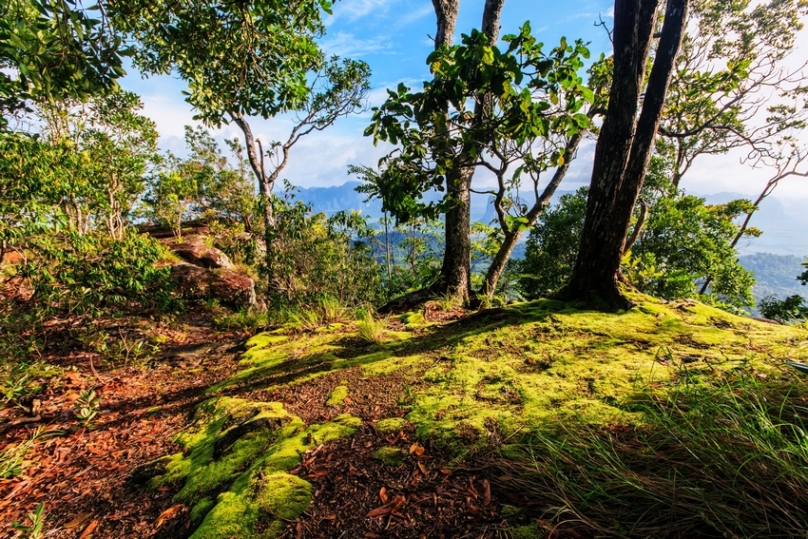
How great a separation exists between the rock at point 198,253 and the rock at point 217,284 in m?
1.08

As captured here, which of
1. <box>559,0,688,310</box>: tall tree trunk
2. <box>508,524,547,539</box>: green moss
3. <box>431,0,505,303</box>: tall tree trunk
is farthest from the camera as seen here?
<box>431,0,505,303</box>: tall tree trunk

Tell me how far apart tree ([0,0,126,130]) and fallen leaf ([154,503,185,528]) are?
250cm

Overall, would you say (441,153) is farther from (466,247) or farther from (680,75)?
(680,75)

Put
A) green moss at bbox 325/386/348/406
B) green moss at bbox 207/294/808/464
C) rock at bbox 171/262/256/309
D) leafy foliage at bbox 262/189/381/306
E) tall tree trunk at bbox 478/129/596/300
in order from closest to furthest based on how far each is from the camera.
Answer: green moss at bbox 207/294/808/464
green moss at bbox 325/386/348/406
tall tree trunk at bbox 478/129/596/300
leafy foliage at bbox 262/189/381/306
rock at bbox 171/262/256/309

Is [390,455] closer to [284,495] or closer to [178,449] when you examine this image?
[284,495]

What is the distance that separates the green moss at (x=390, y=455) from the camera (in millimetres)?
1833

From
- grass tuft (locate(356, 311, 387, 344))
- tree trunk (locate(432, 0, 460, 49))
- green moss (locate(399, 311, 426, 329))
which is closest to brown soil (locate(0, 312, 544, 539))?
grass tuft (locate(356, 311, 387, 344))

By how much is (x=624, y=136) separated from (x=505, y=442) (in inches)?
120

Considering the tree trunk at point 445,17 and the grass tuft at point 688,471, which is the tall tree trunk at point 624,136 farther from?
the tree trunk at point 445,17

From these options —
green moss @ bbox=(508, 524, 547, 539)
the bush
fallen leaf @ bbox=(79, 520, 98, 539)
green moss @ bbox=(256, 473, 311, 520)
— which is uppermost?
the bush

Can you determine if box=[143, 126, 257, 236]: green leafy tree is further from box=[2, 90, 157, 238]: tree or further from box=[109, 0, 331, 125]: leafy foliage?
box=[109, 0, 331, 125]: leafy foliage

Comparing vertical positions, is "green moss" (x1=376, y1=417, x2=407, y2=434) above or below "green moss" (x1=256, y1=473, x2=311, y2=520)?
above

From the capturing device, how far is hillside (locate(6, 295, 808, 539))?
1.28 m

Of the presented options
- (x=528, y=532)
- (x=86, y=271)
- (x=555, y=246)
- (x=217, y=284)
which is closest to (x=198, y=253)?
(x=217, y=284)
